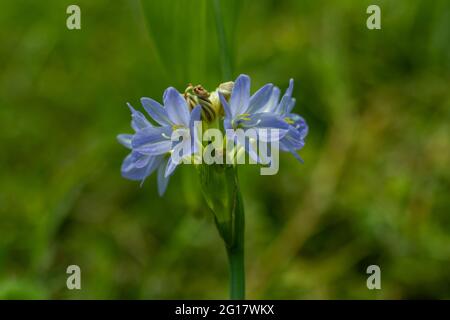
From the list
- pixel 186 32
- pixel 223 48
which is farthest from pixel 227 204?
pixel 186 32

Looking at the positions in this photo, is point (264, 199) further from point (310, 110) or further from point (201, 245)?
point (310, 110)

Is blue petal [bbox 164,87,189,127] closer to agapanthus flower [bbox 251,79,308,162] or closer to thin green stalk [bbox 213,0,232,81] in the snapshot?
agapanthus flower [bbox 251,79,308,162]

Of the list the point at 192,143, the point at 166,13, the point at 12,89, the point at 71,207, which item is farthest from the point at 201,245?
the point at 12,89

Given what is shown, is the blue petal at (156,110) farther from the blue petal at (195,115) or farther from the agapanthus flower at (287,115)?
the agapanthus flower at (287,115)

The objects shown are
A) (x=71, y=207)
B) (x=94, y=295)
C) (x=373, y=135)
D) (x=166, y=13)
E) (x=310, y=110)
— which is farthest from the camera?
(x=310, y=110)

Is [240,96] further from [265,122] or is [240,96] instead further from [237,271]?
[237,271]

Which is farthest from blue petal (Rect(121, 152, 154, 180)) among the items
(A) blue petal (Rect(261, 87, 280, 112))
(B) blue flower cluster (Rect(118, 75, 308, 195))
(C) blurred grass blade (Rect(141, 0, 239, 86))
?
(C) blurred grass blade (Rect(141, 0, 239, 86))
